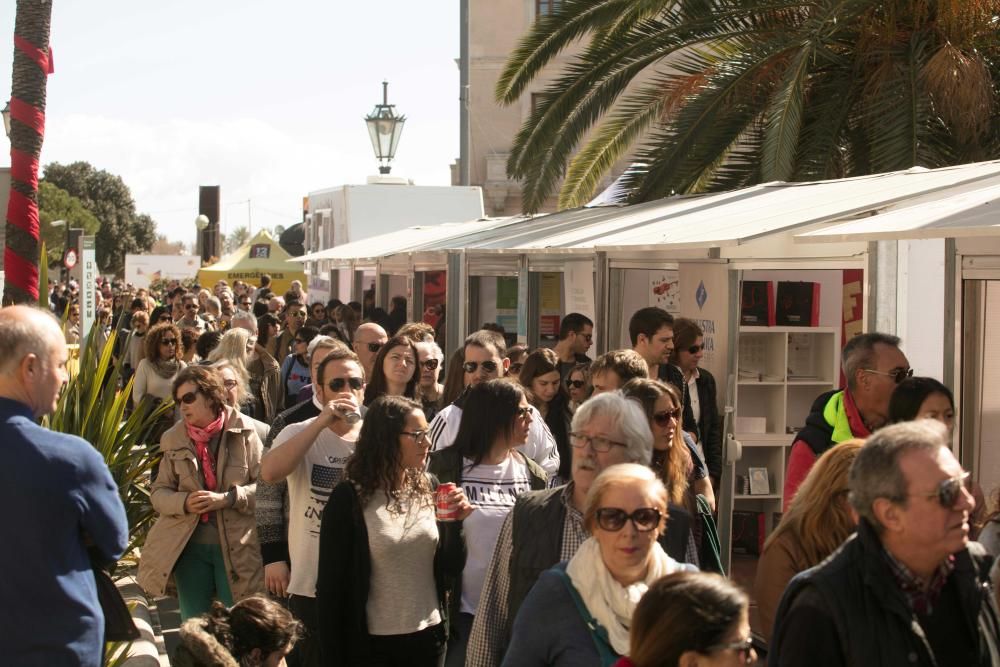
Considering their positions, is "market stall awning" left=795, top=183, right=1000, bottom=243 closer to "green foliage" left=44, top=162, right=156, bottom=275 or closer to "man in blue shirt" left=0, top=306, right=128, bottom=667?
"man in blue shirt" left=0, top=306, right=128, bottom=667

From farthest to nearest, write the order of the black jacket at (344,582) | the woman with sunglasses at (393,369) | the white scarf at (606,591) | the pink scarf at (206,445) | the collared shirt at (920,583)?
the woman with sunglasses at (393,369), the pink scarf at (206,445), the black jacket at (344,582), the white scarf at (606,591), the collared shirt at (920,583)

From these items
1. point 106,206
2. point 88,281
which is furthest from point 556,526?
point 106,206

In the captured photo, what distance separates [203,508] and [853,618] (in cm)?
401

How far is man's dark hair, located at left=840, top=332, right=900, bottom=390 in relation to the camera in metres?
5.63

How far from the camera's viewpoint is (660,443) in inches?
207

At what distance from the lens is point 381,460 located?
17.0ft

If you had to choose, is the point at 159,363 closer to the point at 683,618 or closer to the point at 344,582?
the point at 344,582

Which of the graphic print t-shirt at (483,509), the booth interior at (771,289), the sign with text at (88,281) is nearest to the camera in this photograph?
the graphic print t-shirt at (483,509)

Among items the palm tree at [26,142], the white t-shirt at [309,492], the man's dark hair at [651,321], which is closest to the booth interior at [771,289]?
the man's dark hair at [651,321]

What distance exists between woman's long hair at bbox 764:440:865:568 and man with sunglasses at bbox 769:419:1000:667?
667 millimetres

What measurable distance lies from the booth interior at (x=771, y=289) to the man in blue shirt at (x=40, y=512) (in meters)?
3.52

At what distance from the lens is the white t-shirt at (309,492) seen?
573cm

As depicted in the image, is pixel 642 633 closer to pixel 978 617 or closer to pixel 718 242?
pixel 978 617

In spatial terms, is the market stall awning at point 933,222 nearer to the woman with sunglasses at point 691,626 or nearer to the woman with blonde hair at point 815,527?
the woman with blonde hair at point 815,527
